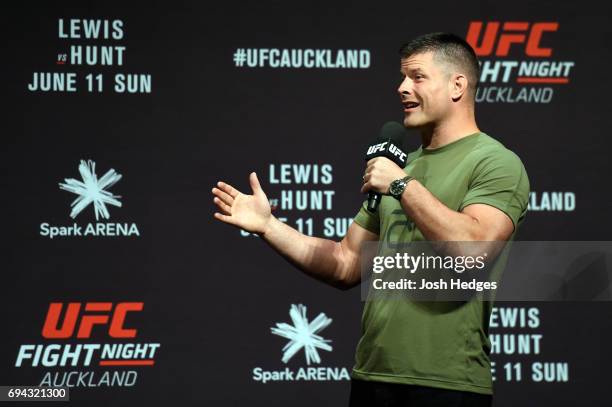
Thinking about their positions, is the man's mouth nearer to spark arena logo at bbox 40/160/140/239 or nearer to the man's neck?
the man's neck

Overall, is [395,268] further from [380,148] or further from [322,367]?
[322,367]

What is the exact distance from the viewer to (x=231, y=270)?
3.41 metres

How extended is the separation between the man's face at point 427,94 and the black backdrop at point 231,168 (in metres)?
1.41

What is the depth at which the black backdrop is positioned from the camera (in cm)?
336

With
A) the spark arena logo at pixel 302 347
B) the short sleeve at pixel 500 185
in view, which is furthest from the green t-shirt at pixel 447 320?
the spark arena logo at pixel 302 347

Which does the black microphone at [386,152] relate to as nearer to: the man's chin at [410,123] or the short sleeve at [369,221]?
the man's chin at [410,123]

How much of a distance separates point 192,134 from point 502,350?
64.0 inches

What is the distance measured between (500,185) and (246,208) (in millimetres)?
676

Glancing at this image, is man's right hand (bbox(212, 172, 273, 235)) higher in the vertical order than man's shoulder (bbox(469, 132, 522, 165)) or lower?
lower

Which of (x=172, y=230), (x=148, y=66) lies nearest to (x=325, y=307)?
(x=172, y=230)

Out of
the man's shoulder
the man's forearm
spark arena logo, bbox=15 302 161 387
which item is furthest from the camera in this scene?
spark arena logo, bbox=15 302 161 387

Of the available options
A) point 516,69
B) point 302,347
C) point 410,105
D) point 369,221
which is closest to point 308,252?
point 369,221

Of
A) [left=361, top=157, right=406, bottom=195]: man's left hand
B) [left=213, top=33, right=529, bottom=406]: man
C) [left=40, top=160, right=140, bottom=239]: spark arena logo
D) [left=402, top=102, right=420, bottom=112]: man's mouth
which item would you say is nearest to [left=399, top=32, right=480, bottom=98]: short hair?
[left=213, top=33, right=529, bottom=406]: man

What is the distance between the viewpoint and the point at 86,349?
333 centimetres
